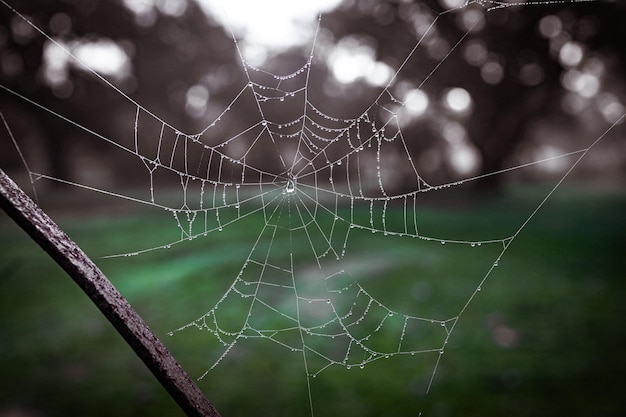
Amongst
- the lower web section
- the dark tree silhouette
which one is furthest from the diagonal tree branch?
the dark tree silhouette

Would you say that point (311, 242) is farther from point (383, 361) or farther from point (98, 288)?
A: point (98, 288)

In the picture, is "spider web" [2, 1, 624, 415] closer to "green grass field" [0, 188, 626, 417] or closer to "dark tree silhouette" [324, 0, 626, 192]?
"green grass field" [0, 188, 626, 417]

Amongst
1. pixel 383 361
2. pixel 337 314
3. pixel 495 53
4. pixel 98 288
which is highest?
pixel 495 53

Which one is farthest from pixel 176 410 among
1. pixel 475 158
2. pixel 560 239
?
pixel 475 158

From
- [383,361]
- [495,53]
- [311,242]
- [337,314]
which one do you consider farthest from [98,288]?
[495,53]

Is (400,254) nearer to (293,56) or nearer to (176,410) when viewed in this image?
(176,410)
